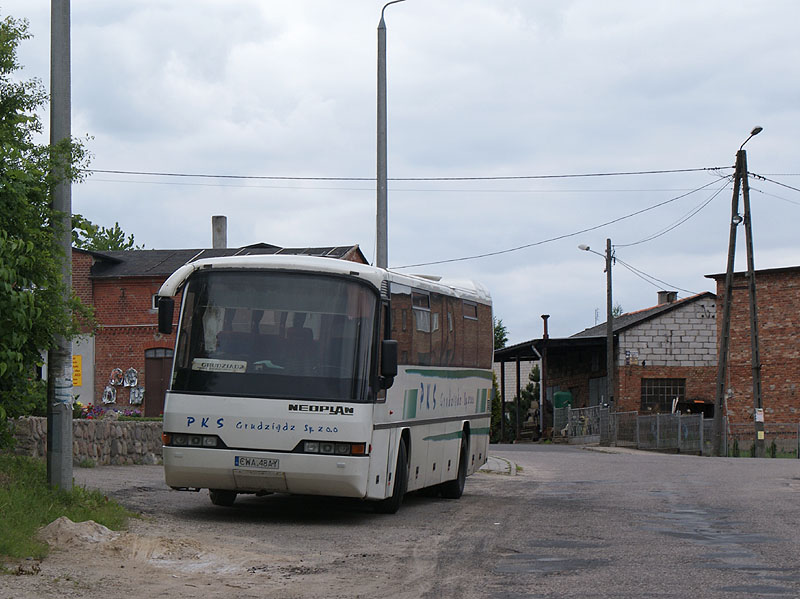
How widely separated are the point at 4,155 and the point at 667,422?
37.0m

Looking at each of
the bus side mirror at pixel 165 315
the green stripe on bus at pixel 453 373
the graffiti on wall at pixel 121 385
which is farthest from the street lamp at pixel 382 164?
the graffiti on wall at pixel 121 385

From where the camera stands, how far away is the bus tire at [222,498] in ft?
50.1

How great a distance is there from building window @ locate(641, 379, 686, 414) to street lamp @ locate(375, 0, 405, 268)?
36136mm

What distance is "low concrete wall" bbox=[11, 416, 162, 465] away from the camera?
61.6ft

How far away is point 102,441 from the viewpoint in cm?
2138

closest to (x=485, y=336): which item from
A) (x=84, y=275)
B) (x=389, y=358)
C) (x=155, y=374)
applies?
(x=389, y=358)

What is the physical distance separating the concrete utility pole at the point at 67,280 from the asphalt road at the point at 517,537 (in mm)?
1145

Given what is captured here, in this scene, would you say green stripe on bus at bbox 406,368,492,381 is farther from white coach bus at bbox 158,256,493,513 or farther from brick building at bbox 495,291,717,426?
brick building at bbox 495,291,717,426

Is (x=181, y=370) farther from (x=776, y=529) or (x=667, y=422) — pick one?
(x=667, y=422)

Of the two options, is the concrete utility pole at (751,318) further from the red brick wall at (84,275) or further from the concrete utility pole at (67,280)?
the concrete utility pole at (67,280)

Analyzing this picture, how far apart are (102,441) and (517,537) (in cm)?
1095

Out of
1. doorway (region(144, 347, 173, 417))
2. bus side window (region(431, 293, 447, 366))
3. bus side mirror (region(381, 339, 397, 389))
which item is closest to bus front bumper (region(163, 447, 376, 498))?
bus side mirror (region(381, 339, 397, 389))

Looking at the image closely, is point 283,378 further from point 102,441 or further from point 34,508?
point 102,441

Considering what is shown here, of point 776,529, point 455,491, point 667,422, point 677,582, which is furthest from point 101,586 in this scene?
point 667,422
